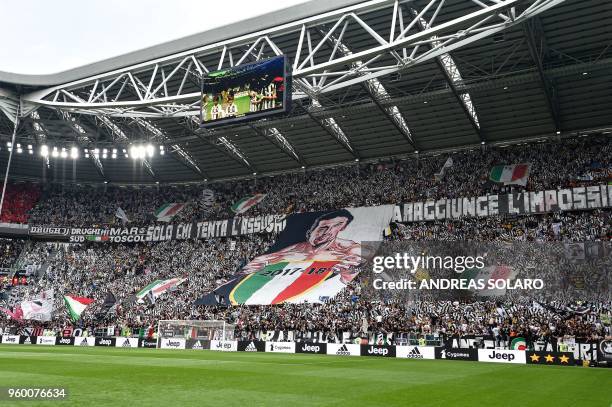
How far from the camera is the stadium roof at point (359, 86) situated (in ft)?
98.2

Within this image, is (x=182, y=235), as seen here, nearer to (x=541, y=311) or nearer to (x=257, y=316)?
(x=257, y=316)

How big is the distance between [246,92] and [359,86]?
13.7m

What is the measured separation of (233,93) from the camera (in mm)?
28000

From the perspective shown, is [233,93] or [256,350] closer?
[233,93]

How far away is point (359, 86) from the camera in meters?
39.0

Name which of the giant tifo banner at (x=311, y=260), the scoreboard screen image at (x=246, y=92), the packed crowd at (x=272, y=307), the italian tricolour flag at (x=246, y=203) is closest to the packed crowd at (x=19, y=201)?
the packed crowd at (x=272, y=307)

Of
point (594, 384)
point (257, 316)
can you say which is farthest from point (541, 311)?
point (257, 316)

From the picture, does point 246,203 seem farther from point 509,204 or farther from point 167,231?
point 509,204

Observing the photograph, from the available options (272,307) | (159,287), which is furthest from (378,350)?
(159,287)

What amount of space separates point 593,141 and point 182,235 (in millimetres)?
39058

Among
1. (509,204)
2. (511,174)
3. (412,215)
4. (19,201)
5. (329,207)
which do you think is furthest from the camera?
(19,201)

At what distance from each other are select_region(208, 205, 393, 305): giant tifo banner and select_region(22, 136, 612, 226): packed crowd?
2170mm

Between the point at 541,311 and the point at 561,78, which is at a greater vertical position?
the point at 561,78

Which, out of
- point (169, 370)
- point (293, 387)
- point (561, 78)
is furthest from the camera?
point (561, 78)
